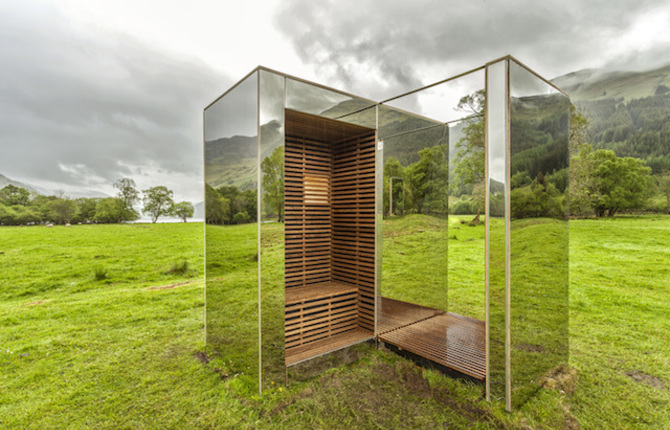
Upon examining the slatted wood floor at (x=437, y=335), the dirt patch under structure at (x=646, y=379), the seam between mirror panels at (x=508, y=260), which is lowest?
the dirt patch under structure at (x=646, y=379)

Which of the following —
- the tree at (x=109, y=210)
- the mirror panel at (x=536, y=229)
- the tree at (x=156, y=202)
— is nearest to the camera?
the mirror panel at (x=536, y=229)

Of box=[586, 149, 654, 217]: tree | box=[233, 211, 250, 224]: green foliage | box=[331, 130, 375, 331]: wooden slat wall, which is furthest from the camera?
box=[586, 149, 654, 217]: tree

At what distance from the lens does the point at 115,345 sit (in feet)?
15.0

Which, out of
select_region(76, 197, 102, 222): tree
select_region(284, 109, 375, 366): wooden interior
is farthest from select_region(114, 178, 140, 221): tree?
select_region(284, 109, 375, 366): wooden interior

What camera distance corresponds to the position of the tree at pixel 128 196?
13938 millimetres

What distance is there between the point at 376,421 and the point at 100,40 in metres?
16.4

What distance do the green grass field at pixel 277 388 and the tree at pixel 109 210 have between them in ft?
17.5

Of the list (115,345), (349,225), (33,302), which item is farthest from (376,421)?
(33,302)

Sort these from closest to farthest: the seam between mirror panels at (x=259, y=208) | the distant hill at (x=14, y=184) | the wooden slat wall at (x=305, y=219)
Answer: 1. the seam between mirror panels at (x=259, y=208)
2. the wooden slat wall at (x=305, y=219)
3. the distant hill at (x=14, y=184)

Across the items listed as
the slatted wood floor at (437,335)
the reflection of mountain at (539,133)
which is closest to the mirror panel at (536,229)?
the reflection of mountain at (539,133)

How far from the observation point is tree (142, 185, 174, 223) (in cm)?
1464

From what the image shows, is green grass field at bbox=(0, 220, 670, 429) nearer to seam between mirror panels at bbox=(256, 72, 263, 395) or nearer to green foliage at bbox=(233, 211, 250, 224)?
seam between mirror panels at bbox=(256, 72, 263, 395)

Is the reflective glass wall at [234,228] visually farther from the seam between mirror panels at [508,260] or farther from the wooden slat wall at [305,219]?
the seam between mirror panels at [508,260]

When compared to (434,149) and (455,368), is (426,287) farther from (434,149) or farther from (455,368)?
(434,149)
